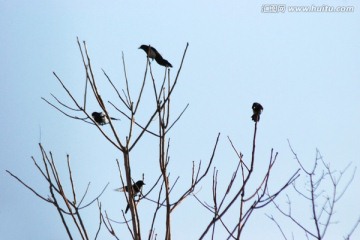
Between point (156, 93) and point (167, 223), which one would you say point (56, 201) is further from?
point (156, 93)

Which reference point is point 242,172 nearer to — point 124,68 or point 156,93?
point 156,93

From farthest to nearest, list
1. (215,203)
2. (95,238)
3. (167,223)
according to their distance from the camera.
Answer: (95,238) → (215,203) → (167,223)

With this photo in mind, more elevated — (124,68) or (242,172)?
(124,68)

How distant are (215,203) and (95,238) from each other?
0.72 metres

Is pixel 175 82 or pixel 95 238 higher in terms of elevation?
pixel 175 82

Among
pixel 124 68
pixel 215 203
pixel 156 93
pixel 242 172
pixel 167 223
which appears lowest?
pixel 167 223

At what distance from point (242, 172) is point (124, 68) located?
0.88 metres

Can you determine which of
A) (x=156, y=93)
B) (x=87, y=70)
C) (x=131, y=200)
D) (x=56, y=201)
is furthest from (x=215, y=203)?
(x=87, y=70)

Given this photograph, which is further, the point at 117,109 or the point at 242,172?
the point at 117,109

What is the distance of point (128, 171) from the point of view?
215cm

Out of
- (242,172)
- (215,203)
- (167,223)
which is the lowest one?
(167,223)

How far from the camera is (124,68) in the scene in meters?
2.43

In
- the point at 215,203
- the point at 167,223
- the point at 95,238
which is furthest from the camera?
the point at 95,238

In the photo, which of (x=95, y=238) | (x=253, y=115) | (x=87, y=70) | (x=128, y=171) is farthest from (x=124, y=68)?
(x=95, y=238)
